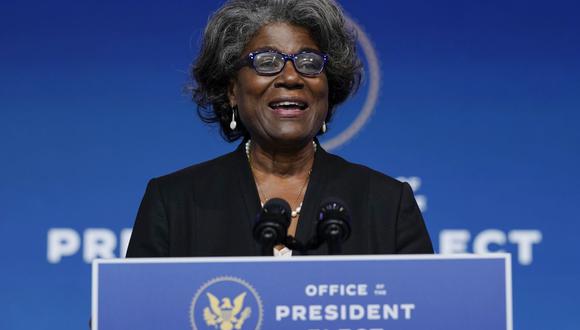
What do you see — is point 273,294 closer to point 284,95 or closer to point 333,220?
point 333,220

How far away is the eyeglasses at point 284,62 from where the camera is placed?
83.8 inches

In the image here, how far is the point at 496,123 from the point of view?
3.54 m

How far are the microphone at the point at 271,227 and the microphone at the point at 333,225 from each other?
0.06m

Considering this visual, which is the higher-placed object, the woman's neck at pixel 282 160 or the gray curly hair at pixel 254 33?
the gray curly hair at pixel 254 33

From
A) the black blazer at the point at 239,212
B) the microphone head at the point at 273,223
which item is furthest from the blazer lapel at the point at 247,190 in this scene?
the microphone head at the point at 273,223

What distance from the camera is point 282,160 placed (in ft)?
7.45

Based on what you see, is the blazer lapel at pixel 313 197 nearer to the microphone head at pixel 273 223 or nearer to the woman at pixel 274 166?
the woman at pixel 274 166

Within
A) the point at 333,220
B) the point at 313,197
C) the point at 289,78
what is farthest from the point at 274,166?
the point at 333,220

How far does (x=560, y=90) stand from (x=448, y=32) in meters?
0.46

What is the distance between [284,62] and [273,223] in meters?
0.65

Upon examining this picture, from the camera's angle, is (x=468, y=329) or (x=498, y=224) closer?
(x=468, y=329)

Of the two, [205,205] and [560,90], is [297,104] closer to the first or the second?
[205,205]

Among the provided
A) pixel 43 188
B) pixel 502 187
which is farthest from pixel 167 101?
pixel 502 187

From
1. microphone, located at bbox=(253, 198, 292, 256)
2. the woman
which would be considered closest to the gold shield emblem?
microphone, located at bbox=(253, 198, 292, 256)
